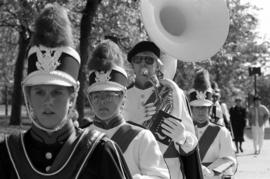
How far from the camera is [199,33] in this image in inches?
236

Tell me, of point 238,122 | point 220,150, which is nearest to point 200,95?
point 220,150

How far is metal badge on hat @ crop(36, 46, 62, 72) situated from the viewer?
2.98 metres

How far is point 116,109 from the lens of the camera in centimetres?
436

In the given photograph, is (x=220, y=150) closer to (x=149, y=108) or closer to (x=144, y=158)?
(x=149, y=108)

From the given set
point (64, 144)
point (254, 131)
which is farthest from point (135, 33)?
point (64, 144)

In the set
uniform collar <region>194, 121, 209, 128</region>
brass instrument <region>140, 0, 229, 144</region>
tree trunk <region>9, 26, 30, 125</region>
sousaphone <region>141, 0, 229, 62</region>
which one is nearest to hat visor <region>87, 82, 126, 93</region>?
brass instrument <region>140, 0, 229, 144</region>

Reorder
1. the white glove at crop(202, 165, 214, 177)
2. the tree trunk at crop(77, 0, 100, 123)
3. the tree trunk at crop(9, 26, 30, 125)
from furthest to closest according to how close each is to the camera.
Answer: the tree trunk at crop(9, 26, 30, 125) → the tree trunk at crop(77, 0, 100, 123) → the white glove at crop(202, 165, 214, 177)

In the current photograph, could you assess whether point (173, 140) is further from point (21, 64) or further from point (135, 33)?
point (21, 64)

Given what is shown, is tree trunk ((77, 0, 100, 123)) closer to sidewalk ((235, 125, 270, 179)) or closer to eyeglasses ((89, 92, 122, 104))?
sidewalk ((235, 125, 270, 179))

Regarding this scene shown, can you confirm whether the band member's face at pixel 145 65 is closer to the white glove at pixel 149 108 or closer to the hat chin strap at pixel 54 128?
the white glove at pixel 149 108

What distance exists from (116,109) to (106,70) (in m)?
0.29

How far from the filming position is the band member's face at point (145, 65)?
5.46 m

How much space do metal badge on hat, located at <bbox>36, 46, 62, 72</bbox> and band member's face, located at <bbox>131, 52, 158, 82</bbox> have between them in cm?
248

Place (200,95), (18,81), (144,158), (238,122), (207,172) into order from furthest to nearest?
(18,81) → (238,122) → (200,95) → (207,172) → (144,158)
